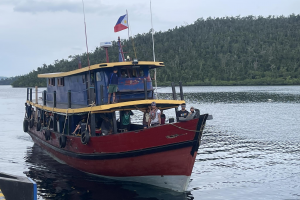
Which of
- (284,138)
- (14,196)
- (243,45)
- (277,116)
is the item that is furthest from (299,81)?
(14,196)

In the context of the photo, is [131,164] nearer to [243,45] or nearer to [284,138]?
[284,138]

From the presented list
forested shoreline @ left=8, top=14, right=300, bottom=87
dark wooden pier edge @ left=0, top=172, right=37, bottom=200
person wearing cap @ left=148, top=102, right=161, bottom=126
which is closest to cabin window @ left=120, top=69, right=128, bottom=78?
person wearing cap @ left=148, top=102, right=161, bottom=126

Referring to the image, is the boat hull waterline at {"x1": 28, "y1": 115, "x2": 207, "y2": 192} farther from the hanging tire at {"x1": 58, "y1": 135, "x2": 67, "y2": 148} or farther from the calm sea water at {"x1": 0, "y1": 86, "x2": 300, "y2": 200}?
the hanging tire at {"x1": 58, "y1": 135, "x2": 67, "y2": 148}

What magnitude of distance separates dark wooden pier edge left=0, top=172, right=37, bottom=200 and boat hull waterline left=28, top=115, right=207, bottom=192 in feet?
16.2

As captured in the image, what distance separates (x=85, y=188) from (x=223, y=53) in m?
134

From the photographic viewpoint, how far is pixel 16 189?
356 inches

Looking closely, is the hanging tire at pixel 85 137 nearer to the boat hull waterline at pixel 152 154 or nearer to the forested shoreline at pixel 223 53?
the boat hull waterline at pixel 152 154

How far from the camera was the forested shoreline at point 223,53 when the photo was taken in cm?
11938

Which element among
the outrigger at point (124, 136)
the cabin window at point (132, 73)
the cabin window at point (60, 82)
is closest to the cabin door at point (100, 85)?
the outrigger at point (124, 136)

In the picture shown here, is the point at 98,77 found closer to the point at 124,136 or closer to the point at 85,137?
the point at 85,137

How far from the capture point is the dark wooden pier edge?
8984 mm

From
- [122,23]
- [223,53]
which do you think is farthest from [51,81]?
[223,53]

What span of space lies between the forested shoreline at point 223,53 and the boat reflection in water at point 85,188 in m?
83.1

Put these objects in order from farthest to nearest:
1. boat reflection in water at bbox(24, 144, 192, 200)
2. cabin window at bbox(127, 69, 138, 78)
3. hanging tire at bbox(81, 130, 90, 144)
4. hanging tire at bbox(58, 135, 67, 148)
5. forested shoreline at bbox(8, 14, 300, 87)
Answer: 1. forested shoreline at bbox(8, 14, 300, 87)
2. hanging tire at bbox(58, 135, 67, 148)
3. cabin window at bbox(127, 69, 138, 78)
4. hanging tire at bbox(81, 130, 90, 144)
5. boat reflection in water at bbox(24, 144, 192, 200)
